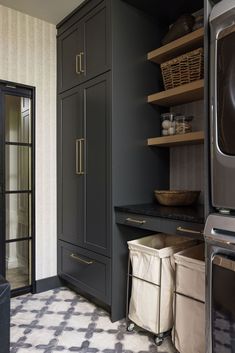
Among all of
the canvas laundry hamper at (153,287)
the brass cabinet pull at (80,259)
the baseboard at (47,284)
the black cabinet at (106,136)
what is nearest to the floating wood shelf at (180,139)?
the black cabinet at (106,136)

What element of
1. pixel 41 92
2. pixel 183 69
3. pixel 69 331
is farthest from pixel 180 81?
pixel 69 331

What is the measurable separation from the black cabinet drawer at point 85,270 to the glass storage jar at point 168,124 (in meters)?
1.10

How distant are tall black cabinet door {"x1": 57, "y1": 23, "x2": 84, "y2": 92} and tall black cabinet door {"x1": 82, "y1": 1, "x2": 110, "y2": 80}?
0.29 feet

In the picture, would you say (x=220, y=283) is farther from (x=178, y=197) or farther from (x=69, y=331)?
(x=69, y=331)

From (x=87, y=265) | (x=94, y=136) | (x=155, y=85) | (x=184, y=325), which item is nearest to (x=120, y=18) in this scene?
(x=155, y=85)

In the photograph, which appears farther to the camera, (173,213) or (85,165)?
(85,165)

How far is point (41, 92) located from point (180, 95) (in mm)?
1365

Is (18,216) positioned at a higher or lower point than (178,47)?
lower

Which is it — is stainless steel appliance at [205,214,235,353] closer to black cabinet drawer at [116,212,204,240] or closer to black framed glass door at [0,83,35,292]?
black cabinet drawer at [116,212,204,240]

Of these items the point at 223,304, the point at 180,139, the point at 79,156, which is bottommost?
the point at 223,304

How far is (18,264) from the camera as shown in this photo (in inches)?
105

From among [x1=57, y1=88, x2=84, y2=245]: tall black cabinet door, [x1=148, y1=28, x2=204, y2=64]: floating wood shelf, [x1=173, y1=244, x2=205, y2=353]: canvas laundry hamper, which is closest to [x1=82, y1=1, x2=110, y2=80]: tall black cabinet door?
[x1=57, y1=88, x2=84, y2=245]: tall black cabinet door

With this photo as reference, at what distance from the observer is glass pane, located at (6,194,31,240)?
2.59 meters

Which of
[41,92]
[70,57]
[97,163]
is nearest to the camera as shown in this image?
[97,163]
